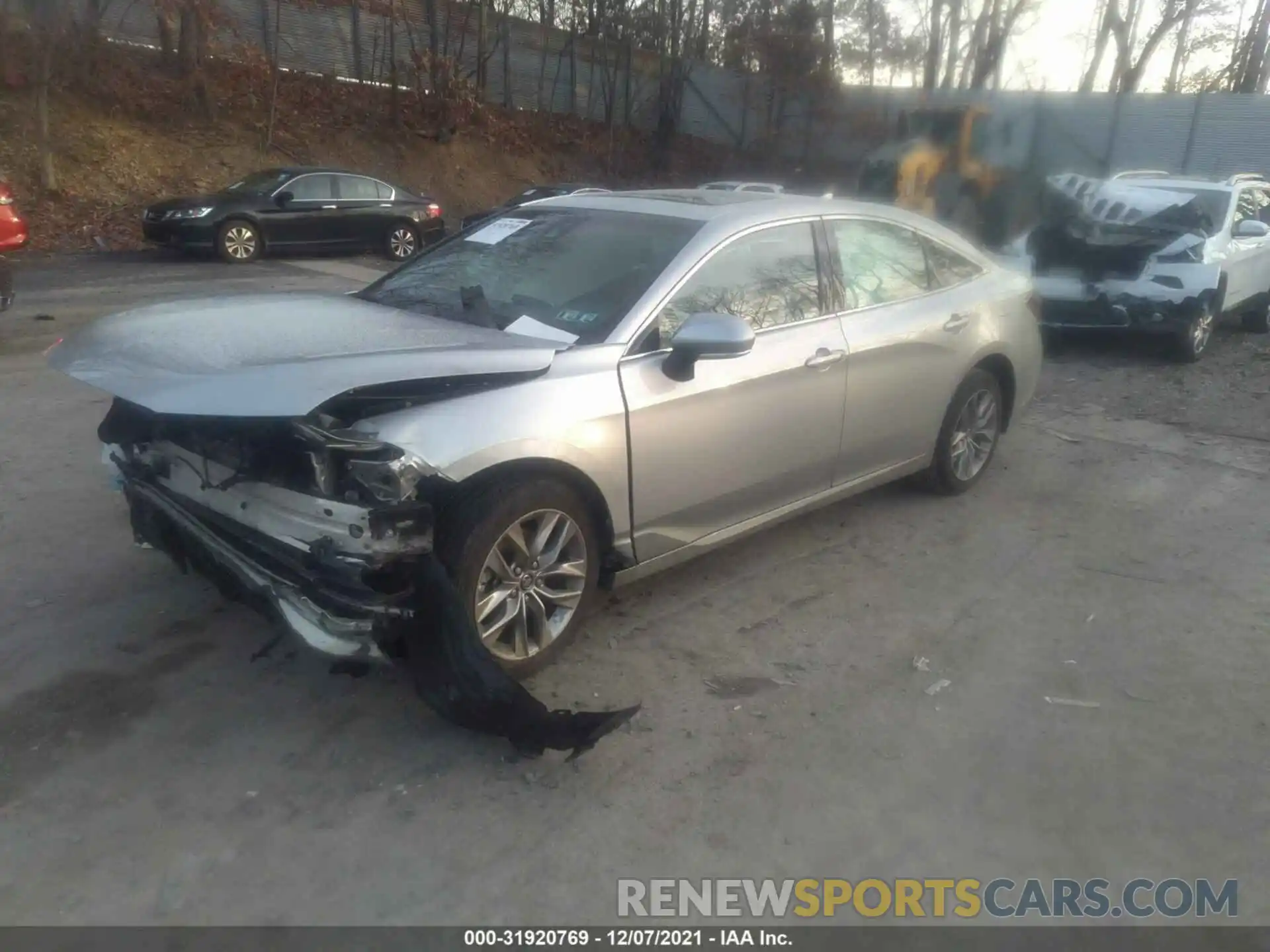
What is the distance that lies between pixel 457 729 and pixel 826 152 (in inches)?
1152

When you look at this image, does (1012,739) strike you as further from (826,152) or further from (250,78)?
(826,152)

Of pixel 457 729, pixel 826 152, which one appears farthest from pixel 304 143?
pixel 457 729

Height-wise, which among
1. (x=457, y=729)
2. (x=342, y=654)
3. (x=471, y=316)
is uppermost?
(x=471, y=316)

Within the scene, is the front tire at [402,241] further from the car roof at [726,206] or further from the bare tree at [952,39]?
the bare tree at [952,39]

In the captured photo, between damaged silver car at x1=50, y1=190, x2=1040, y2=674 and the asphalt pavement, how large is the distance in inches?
16.0

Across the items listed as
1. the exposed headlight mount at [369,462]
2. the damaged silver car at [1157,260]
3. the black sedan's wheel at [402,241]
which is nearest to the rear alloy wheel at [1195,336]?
the damaged silver car at [1157,260]

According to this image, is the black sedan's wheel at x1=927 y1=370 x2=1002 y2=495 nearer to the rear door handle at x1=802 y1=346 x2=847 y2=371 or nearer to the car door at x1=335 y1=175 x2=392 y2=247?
the rear door handle at x1=802 y1=346 x2=847 y2=371

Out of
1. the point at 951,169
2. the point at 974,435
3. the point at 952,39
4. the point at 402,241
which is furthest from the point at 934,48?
the point at 974,435

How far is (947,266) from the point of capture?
5.62m

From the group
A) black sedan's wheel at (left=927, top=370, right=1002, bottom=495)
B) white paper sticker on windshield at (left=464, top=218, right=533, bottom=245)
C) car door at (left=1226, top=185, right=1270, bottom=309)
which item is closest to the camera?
white paper sticker on windshield at (left=464, top=218, right=533, bottom=245)

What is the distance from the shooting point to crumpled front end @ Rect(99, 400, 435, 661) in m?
3.25

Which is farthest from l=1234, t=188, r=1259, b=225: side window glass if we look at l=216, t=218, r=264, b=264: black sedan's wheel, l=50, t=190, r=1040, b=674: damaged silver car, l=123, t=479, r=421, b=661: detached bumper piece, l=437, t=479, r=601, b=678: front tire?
l=216, t=218, r=264, b=264: black sedan's wheel

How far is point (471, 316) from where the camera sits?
427cm

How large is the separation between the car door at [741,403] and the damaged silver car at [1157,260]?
230 inches
